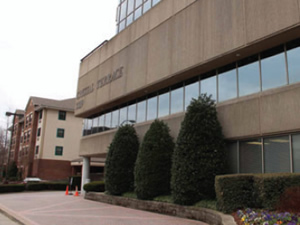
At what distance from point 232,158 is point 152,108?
22.0 ft

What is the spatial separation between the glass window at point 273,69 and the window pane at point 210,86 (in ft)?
8.38

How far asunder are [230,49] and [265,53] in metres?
1.35

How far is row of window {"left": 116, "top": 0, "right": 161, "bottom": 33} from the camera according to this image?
68.1 ft

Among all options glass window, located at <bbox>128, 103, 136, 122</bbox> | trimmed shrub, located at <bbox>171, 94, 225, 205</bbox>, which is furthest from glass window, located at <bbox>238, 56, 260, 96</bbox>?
glass window, located at <bbox>128, 103, 136, 122</bbox>

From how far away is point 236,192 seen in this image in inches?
408

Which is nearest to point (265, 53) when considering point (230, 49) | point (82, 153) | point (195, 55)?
point (230, 49)

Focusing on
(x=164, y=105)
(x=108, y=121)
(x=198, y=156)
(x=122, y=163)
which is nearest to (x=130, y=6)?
(x=108, y=121)

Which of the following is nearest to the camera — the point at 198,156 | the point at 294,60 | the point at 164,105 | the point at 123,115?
the point at 294,60

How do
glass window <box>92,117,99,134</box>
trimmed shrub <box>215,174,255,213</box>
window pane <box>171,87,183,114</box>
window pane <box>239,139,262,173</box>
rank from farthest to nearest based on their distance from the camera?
glass window <box>92,117,99,134</box>
window pane <box>171,87,183,114</box>
window pane <box>239,139,262,173</box>
trimmed shrub <box>215,174,255,213</box>

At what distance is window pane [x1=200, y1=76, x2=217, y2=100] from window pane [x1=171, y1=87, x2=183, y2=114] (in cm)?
167

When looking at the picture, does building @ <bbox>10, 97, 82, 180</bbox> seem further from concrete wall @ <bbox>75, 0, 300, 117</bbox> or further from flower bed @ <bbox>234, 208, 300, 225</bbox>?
flower bed @ <bbox>234, 208, 300, 225</bbox>

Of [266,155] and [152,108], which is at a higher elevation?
[152,108]

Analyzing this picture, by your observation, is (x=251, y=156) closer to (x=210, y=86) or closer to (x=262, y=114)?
(x=262, y=114)

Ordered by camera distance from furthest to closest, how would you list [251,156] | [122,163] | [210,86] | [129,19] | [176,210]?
[129,19]
[122,163]
[210,86]
[176,210]
[251,156]
